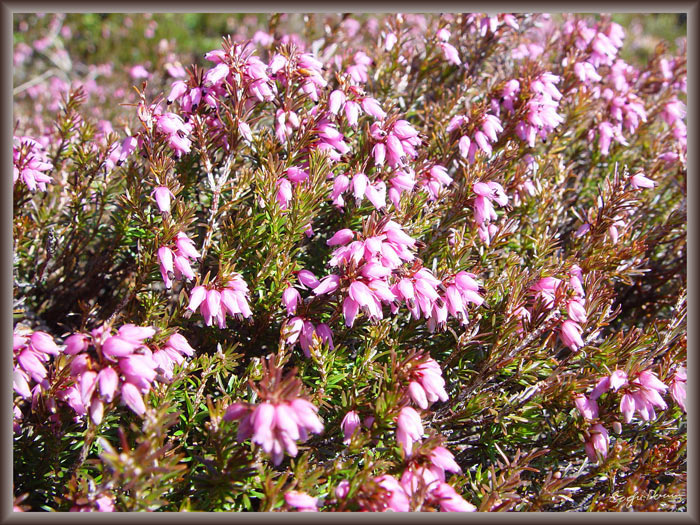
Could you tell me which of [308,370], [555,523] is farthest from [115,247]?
[555,523]

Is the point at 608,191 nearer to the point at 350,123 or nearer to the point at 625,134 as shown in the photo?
the point at 350,123

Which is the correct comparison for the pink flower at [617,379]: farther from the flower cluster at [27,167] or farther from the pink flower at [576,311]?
the flower cluster at [27,167]

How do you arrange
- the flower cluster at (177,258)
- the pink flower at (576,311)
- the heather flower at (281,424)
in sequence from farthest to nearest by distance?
the pink flower at (576,311) < the flower cluster at (177,258) < the heather flower at (281,424)

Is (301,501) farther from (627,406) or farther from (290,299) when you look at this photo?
(627,406)

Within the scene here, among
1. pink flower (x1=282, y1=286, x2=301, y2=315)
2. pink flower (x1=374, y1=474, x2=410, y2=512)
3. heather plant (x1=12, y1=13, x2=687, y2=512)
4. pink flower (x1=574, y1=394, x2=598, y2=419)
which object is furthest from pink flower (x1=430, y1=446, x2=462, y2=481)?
pink flower (x1=282, y1=286, x2=301, y2=315)

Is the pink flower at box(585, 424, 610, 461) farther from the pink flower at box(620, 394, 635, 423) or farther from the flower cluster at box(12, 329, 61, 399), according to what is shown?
the flower cluster at box(12, 329, 61, 399)

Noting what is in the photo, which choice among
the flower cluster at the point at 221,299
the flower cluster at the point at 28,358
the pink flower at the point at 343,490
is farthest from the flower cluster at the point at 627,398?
the flower cluster at the point at 28,358

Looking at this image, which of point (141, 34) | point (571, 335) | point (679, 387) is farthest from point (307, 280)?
point (141, 34)

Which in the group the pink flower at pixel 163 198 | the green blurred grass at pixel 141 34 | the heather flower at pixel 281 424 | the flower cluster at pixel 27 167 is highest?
the green blurred grass at pixel 141 34
